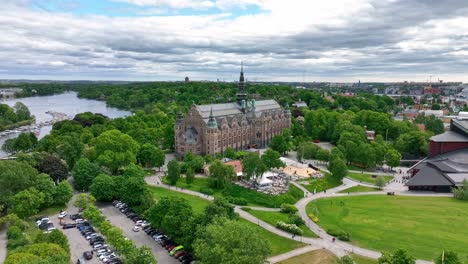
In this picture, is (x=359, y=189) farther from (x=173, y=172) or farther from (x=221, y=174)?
(x=173, y=172)

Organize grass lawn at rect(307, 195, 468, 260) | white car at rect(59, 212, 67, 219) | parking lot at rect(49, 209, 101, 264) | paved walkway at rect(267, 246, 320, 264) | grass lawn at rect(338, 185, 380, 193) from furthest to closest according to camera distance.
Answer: grass lawn at rect(338, 185, 380, 193), white car at rect(59, 212, 67, 219), grass lawn at rect(307, 195, 468, 260), parking lot at rect(49, 209, 101, 264), paved walkway at rect(267, 246, 320, 264)

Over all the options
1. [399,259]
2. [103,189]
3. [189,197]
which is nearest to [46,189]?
[103,189]

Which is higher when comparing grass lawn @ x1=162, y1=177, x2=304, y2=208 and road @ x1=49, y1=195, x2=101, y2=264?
grass lawn @ x1=162, y1=177, x2=304, y2=208

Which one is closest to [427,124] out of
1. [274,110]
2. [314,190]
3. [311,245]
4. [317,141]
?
[317,141]

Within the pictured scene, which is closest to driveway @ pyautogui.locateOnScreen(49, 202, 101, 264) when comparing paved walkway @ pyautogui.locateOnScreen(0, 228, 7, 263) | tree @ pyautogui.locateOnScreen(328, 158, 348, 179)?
paved walkway @ pyautogui.locateOnScreen(0, 228, 7, 263)

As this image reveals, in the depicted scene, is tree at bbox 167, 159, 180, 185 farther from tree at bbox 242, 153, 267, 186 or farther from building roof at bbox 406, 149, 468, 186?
building roof at bbox 406, 149, 468, 186
